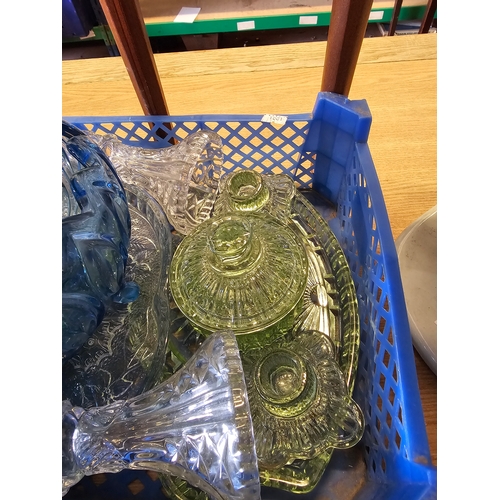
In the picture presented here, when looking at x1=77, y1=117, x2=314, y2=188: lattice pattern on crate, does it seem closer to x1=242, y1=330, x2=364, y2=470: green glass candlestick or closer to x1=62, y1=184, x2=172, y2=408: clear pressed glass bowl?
x1=62, y1=184, x2=172, y2=408: clear pressed glass bowl

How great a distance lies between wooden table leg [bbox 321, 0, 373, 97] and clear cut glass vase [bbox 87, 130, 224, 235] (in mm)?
125

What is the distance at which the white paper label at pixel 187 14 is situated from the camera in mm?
969

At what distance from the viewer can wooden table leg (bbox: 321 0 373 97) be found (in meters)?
0.36

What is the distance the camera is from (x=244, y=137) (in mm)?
484

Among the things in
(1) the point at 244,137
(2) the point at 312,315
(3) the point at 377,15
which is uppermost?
(3) the point at 377,15

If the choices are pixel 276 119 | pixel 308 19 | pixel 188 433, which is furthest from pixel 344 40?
pixel 308 19

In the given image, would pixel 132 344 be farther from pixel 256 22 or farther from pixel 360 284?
pixel 256 22

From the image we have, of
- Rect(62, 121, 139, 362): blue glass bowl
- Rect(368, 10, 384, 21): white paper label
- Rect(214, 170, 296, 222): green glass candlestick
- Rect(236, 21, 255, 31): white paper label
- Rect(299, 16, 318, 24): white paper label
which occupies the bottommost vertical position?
Rect(214, 170, 296, 222): green glass candlestick

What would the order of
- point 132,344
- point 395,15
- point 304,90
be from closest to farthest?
1. point 132,344
2. point 304,90
3. point 395,15

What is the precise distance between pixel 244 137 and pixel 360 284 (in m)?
0.20

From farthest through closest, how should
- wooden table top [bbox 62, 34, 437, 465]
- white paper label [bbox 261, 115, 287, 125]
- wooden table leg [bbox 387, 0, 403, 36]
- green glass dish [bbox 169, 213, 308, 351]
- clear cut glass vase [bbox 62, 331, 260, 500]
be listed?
wooden table leg [bbox 387, 0, 403, 36]
wooden table top [bbox 62, 34, 437, 465]
white paper label [bbox 261, 115, 287, 125]
green glass dish [bbox 169, 213, 308, 351]
clear cut glass vase [bbox 62, 331, 260, 500]

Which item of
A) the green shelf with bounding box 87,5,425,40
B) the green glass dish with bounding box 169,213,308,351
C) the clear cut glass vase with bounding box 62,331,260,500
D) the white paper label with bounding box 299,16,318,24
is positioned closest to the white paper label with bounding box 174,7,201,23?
the green shelf with bounding box 87,5,425,40

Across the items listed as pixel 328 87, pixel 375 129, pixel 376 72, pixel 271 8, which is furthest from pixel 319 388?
pixel 271 8

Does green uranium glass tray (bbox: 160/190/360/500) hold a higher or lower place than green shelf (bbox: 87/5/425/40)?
lower
